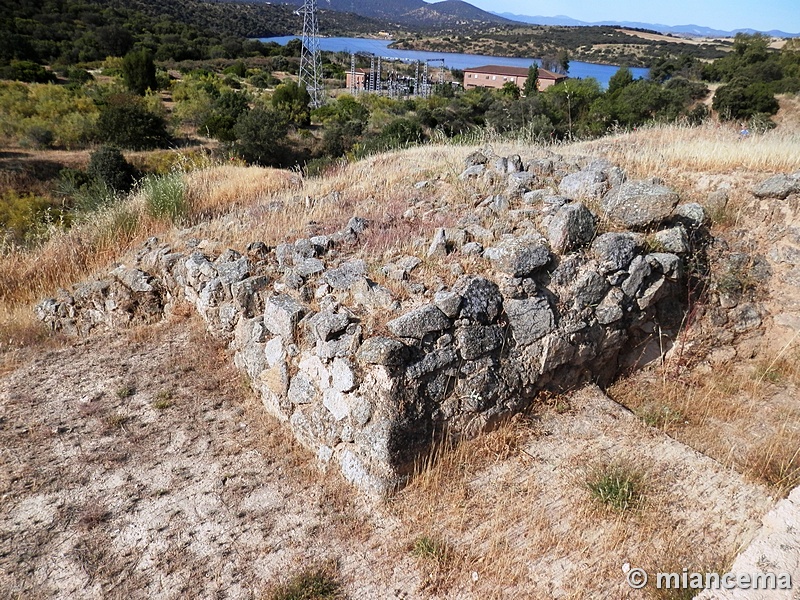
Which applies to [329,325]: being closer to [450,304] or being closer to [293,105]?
[450,304]

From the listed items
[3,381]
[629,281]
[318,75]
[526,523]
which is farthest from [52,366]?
[318,75]

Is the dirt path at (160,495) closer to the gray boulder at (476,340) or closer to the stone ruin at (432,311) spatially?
the stone ruin at (432,311)

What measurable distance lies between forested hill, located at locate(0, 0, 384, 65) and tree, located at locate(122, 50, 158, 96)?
321 inches

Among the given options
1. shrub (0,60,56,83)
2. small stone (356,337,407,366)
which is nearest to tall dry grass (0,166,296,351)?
small stone (356,337,407,366)

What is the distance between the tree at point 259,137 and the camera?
74.2 ft

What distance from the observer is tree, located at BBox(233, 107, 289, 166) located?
74.2 feet

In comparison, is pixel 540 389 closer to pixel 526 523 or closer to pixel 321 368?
pixel 526 523

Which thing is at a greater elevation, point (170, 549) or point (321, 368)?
point (321, 368)

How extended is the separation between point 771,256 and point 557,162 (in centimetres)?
293

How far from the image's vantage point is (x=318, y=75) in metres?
37.1

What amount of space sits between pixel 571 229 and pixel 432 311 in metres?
1.86

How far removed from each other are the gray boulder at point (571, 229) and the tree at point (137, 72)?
32.7 meters

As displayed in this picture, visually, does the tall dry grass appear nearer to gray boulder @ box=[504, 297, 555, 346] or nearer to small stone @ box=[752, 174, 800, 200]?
gray boulder @ box=[504, 297, 555, 346]

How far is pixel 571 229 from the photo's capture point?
4.98m
